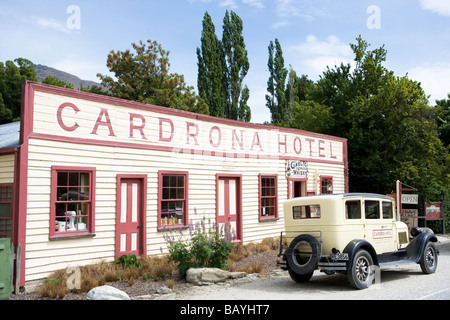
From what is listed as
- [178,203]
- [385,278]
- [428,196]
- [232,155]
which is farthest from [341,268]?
[428,196]

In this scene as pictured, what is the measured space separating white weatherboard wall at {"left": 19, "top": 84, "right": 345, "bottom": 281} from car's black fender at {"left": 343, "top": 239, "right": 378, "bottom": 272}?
558 cm

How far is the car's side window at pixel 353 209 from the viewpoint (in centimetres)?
925

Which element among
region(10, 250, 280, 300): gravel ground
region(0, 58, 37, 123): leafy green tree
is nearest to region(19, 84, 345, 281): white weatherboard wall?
region(10, 250, 280, 300): gravel ground

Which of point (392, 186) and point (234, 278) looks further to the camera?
point (392, 186)

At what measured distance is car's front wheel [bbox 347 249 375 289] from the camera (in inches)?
335

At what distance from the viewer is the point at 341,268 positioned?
8375mm

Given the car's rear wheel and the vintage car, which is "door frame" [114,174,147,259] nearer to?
the vintage car

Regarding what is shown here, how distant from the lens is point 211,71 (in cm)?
3669

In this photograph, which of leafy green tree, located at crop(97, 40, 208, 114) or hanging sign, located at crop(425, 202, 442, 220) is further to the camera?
leafy green tree, located at crop(97, 40, 208, 114)

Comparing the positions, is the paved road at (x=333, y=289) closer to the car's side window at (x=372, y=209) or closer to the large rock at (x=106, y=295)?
the large rock at (x=106, y=295)

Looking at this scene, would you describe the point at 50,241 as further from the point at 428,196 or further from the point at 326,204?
the point at 428,196

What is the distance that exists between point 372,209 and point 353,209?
26.8 inches

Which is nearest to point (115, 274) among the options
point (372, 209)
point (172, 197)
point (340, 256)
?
point (172, 197)

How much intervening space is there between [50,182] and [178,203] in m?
4.17
